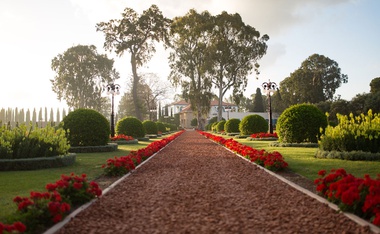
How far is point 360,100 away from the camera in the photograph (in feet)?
159

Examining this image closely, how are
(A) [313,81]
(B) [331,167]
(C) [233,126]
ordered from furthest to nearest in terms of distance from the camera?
(A) [313,81] → (C) [233,126] → (B) [331,167]

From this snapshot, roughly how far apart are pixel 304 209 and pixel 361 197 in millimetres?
884

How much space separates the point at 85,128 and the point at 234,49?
100 feet

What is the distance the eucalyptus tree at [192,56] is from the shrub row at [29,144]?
113ft

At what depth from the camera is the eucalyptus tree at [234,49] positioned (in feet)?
146

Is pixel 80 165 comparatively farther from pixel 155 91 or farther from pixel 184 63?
pixel 155 91

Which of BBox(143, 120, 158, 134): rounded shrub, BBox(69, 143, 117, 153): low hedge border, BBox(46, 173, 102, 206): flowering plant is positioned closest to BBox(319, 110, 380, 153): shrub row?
BBox(46, 173, 102, 206): flowering plant

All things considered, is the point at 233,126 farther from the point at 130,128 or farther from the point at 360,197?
the point at 360,197

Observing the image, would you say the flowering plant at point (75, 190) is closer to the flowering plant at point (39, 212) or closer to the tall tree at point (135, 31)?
the flowering plant at point (39, 212)

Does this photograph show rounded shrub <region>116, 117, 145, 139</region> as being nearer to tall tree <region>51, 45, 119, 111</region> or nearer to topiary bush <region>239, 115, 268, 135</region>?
topiary bush <region>239, 115, 268, 135</region>

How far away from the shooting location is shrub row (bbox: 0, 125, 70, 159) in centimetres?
1139

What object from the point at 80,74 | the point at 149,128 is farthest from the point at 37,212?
the point at 80,74

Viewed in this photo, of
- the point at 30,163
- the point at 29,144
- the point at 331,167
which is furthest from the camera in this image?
the point at 29,144

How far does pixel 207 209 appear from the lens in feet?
18.8
